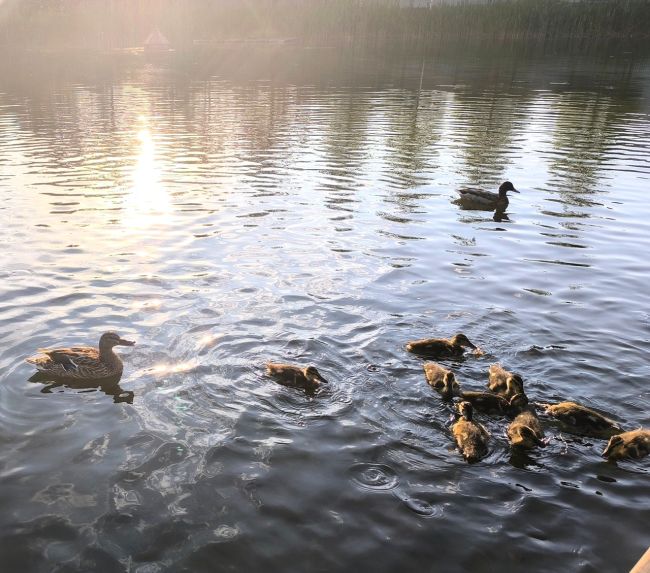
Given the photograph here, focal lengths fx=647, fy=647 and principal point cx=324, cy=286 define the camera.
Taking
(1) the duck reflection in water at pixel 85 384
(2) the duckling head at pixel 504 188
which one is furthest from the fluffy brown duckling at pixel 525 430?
(2) the duckling head at pixel 504 188

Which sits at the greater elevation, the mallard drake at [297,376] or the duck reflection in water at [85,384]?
the mallard drake at [297,376]

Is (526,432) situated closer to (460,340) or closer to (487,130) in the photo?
(460,340)

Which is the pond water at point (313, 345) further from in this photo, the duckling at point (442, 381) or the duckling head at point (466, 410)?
the duckling head at point (466, 410)

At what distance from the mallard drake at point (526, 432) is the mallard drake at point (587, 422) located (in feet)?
0.96

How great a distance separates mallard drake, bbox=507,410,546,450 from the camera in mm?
A: 6113

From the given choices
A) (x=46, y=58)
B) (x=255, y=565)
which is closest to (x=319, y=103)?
(x=255, y=565)

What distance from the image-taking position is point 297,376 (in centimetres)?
706

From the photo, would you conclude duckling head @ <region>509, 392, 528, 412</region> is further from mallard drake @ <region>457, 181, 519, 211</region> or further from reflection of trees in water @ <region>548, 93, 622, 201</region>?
reflection of trees in water @ <region>548, 93, 622, 201</region>

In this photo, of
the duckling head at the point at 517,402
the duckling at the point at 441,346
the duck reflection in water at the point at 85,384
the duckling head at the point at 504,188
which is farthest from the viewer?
the duckling head at the point at 504,188

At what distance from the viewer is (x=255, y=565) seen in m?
4.92

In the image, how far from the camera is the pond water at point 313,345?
5238mm

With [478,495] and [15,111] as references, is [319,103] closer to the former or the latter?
[15,111]

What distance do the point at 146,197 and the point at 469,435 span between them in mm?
11174

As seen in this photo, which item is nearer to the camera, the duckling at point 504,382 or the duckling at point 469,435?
the duckling at point 469,435
